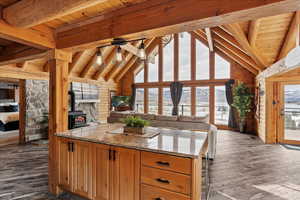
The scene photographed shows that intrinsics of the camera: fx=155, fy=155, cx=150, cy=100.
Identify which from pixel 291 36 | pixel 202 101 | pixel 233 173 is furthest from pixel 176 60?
pixel 233 173

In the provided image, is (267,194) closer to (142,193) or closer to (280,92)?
(142,193)

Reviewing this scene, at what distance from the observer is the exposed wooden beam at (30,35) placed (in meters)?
1.85

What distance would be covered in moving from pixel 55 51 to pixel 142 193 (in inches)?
91.0

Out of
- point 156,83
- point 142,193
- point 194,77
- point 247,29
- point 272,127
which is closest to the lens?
point 142,193

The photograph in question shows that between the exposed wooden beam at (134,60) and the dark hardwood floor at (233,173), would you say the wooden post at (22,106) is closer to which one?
the dark hardwood floor at (233,173)

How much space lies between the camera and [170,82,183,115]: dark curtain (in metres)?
8.11

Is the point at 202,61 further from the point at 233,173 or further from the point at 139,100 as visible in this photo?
the point at 233,173

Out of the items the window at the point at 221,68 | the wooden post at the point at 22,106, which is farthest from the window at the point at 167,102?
the wooden post at the point at 22,106

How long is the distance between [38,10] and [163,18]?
4.21ft

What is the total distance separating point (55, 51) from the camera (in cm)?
235

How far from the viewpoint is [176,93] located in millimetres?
8172

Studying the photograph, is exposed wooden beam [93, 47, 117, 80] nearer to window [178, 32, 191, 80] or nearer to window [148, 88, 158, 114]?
window [148, 88, 158, 114]

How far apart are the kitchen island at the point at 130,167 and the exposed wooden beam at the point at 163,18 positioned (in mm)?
1270

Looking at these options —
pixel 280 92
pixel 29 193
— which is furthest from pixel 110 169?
pixel 280 92
